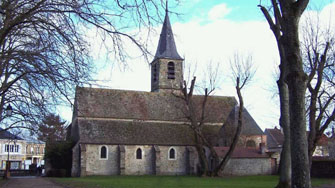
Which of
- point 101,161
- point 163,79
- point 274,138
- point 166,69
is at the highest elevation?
point 166,69

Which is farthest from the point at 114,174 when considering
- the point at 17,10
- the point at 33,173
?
the point at 17,10

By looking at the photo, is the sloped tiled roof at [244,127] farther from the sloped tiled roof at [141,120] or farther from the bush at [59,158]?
the bush at [59,158]

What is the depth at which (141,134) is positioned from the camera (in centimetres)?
4300

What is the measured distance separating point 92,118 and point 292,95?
35.7 m

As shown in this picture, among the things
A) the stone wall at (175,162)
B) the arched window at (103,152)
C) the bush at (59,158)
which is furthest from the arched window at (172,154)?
the bush at (59,158)

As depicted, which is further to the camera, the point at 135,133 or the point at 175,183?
the point at 135,133

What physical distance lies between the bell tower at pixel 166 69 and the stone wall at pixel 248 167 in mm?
15442

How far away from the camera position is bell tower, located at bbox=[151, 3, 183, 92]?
171 feet

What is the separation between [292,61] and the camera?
30.8 feet

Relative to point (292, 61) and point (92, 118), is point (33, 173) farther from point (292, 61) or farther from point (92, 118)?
point (292, 61)

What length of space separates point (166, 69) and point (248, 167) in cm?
1885

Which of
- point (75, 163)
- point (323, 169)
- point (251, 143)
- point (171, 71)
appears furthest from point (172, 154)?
point (323, 169)

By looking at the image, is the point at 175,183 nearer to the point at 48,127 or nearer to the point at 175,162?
the point at 48,127

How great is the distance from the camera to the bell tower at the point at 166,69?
52.1 m
